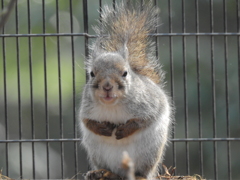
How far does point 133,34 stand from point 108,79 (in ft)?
2.69

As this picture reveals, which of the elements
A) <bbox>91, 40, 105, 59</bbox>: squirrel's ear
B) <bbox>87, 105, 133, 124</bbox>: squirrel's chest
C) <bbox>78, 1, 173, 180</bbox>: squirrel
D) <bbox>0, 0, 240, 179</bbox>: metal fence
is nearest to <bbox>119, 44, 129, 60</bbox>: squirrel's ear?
<bbox>78, 1, 173, 180</bbox>: squirrel

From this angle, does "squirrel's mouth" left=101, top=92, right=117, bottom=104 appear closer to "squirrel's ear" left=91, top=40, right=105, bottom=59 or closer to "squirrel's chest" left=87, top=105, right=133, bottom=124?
"squirrel's chest" left=87, top=105, right=133, bottom=124

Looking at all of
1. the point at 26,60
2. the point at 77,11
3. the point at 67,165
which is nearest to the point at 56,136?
the point at 67,165

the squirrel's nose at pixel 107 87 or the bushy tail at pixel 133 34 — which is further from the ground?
the bushy tail at pixel 133 34

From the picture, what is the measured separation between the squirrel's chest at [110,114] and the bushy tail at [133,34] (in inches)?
18.4

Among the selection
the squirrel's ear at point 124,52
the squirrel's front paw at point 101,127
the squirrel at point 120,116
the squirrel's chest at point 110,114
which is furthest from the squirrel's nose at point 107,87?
the squirrel's ear at point 124,52

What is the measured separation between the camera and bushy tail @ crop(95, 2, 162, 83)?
11.0 ft

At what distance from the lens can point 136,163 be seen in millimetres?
2949

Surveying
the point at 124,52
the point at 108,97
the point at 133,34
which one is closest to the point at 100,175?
the point at 108,97

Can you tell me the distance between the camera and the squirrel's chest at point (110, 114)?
2.79 metres

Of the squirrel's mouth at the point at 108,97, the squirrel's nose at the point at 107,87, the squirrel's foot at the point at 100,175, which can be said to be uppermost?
the squirrel's nose at the point at 107,87

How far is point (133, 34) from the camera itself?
135 inches

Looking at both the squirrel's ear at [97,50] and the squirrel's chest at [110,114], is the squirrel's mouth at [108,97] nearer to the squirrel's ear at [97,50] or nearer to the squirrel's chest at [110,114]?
the squirrel's chest at [110,114]

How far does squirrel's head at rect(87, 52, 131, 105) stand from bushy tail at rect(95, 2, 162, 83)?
1.40ft
